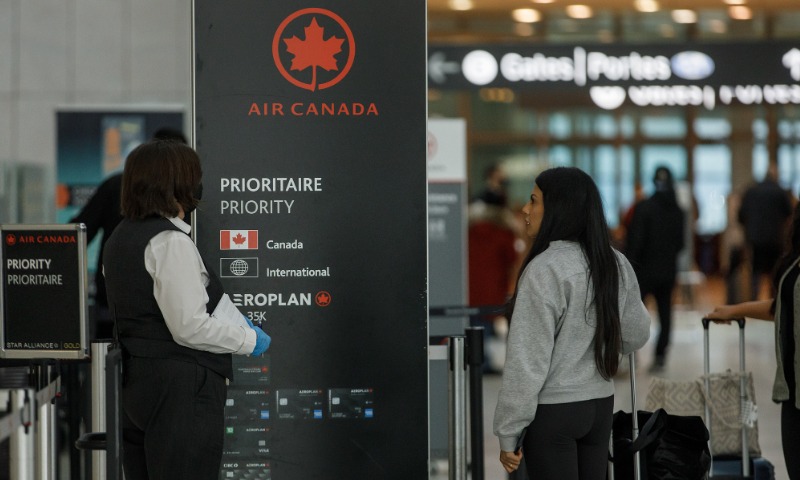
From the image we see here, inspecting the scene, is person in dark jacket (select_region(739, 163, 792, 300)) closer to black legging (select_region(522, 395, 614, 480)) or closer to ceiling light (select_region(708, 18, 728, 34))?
ceiling light (select_region(708, 18, 728, 34))

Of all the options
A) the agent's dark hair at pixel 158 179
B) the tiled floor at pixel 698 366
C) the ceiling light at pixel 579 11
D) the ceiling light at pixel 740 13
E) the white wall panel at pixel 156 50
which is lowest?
the tiled floor at pixel 698 366

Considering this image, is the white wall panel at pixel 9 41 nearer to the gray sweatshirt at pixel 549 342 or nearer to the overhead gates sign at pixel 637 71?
the overhead gates sign at pixel 637 71

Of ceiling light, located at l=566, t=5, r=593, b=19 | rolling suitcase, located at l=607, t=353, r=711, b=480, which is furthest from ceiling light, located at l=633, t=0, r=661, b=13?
rolling suitcase, located at l=607, t=353, r=711, b=480

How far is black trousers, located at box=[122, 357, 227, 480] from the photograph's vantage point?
2.93m

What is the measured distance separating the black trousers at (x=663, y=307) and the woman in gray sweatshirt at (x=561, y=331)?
669 cm

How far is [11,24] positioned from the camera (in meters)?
8.91

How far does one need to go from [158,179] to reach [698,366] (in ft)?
26.3

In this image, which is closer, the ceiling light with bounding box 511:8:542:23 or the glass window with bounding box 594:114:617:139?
the ceiling light with bounding box 511:8:542:23

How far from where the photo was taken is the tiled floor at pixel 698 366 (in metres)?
6.38

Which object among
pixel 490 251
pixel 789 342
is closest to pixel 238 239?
pixel 789 342

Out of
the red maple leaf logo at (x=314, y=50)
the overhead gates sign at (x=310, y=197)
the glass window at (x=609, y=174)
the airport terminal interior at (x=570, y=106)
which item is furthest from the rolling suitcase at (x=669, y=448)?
the glass window at (x=609, y=174)

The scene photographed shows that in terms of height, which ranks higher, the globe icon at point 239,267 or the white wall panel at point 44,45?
the white wall panel at point 44,45

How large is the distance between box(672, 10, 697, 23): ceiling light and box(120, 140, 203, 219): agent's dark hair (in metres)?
10.9

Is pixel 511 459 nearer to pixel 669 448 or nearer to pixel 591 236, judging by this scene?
pixel 591 236
